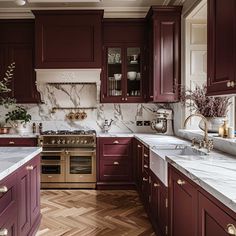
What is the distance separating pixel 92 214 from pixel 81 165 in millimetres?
1128

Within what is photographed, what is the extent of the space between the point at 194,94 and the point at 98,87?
1.74 meters

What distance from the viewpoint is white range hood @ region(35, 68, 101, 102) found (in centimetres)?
437

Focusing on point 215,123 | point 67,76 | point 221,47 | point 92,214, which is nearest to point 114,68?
point 67,76

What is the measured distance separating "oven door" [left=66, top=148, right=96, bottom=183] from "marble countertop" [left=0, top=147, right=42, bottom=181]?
1.74m

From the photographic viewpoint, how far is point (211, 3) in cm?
224

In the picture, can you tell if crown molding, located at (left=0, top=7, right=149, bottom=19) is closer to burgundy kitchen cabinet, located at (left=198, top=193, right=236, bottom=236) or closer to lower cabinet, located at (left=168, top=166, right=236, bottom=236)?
lower cabinet, located at (left=168, top=166, right=236, bottom=236)

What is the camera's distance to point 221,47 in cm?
205

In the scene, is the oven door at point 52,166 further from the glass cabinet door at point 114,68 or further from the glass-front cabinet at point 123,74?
the glass cabinet door at point 114,68

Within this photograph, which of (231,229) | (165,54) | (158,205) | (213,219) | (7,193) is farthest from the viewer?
(165,54)

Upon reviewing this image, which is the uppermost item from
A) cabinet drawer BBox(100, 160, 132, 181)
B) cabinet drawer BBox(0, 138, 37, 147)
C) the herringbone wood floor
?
Result: cabinet drawer BBox(0, 138, 37, 147)

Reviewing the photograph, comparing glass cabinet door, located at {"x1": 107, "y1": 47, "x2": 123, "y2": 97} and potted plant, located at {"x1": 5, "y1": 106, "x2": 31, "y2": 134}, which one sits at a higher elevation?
glass cabinet door, located at {"x1": 107, "y1": 47, "x2": 123, "y2": 97}

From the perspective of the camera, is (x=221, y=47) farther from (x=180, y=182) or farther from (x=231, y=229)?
(x=231, y=229)

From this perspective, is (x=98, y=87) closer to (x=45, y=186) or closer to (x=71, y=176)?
(x=71, y=176)

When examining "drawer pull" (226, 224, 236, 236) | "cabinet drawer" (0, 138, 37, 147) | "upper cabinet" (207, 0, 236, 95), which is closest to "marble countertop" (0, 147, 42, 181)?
"drawer pull" (226, 224, 236, 236)
